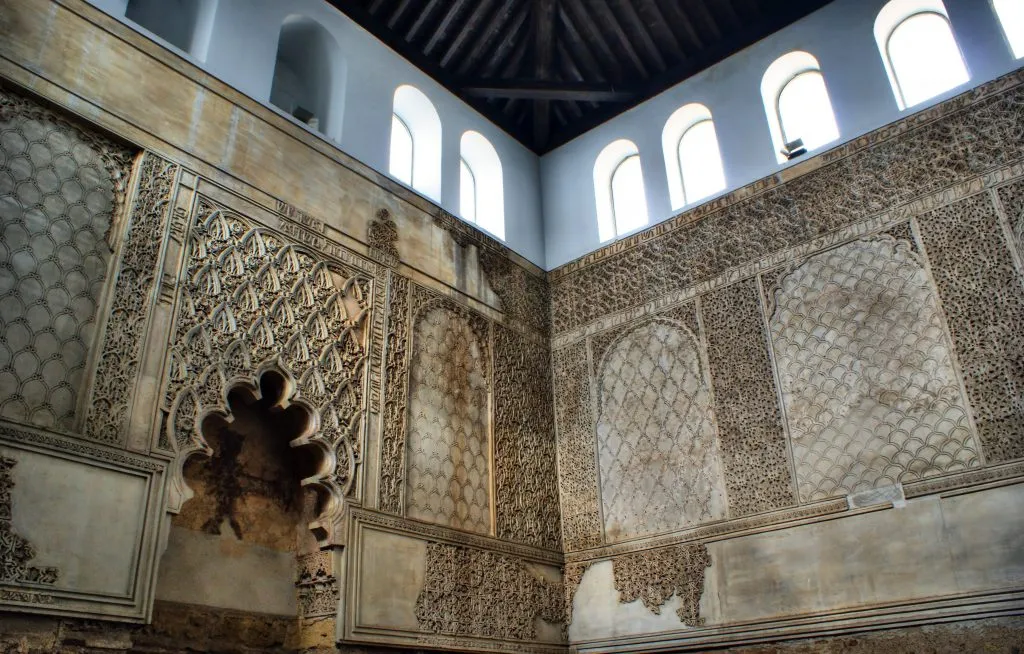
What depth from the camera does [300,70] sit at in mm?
6691

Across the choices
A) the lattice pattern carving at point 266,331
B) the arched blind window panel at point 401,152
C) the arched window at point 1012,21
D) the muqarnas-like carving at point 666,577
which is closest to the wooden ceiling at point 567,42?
the arched blind window panel at point 401,152

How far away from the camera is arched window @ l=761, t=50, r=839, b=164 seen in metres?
6.46

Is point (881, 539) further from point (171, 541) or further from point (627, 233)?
point (171, 541)

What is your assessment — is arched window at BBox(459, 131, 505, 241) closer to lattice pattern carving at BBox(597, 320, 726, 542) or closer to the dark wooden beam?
the dark wooden beam

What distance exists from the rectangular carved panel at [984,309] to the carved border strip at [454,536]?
3.06 metres

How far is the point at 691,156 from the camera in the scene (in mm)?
7203

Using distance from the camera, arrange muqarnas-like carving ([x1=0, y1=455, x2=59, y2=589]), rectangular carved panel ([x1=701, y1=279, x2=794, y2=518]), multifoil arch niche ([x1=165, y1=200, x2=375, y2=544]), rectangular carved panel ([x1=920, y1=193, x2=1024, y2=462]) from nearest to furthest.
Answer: muqarnas-like carving ([x1=0, y1=455, x2=59, y2=589]) < multifoil arch niche ([x1=165, y1=200, x2=375, y2=544]) < rectangular carved panel ([x1=920, y1=193, x2=1024, y2=462]) < rectangular carved panel ([x1=701, y1=279, x2=794, y2=518])

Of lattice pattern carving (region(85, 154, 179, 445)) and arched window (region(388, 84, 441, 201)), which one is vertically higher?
arched window (region(388, 84, 441, 201))

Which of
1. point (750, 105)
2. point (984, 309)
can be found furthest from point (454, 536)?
point (750, 105)

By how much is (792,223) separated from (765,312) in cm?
70

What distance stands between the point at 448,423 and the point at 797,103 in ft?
12.1

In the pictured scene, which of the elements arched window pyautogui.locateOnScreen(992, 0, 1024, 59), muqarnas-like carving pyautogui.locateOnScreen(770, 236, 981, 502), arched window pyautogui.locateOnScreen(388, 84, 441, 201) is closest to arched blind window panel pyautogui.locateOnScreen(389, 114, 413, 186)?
arched window pyautogui.locateOnScreen(388, 84, 441, 201)

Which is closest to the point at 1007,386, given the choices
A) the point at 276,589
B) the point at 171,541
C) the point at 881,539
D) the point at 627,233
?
the point at 881,539

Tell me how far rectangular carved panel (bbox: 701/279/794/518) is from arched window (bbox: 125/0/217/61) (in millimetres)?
4030
